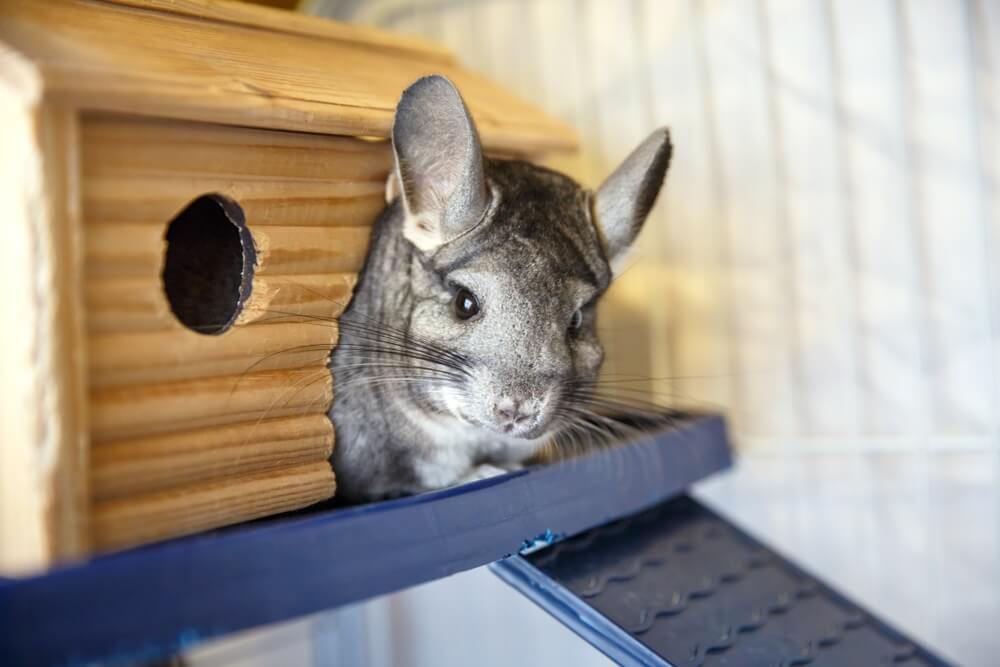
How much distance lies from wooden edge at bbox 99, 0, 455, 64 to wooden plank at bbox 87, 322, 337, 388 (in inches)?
20.7

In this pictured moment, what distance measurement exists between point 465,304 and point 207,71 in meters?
0.51

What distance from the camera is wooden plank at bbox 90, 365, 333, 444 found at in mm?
1181

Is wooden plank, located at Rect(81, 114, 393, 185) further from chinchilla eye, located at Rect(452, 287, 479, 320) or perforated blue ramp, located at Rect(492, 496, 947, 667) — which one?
perforated blue ramp, located at Rect(492, 496, 947, 667)

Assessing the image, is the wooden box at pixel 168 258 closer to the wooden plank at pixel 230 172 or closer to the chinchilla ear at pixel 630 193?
the wooden plank at pixel 230 172

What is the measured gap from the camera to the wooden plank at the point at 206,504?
3.82ft

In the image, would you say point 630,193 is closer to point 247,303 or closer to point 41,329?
point 247,303

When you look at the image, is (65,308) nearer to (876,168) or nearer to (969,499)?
(876,168)

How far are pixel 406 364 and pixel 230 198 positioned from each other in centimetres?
40

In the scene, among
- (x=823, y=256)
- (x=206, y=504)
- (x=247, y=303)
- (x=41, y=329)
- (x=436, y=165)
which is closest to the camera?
(x=41, y=329)

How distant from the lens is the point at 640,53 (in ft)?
7.48

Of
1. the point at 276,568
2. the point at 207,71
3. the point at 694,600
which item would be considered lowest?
the point at 694,600

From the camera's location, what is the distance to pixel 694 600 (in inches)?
65.7

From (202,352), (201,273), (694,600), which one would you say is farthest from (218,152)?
(694,600)

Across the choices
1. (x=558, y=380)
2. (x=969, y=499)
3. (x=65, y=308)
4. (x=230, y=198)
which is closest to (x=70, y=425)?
(x=65, y=308)
